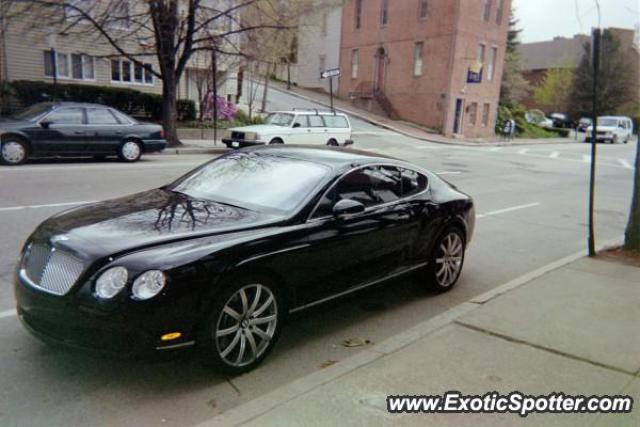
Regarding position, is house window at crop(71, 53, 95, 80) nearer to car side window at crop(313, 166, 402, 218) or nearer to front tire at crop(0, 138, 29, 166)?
front tire at crop(0, 138, 29, 166)

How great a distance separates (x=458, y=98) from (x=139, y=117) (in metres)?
22.2

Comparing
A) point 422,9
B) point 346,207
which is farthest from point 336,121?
point 422,9

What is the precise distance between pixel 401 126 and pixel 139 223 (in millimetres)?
34930

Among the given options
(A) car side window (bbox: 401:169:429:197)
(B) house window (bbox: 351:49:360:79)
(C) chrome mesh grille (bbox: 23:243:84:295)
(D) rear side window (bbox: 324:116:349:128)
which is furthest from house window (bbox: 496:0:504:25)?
(C) chrome mesh grille (bbox: 23:243:84:295)

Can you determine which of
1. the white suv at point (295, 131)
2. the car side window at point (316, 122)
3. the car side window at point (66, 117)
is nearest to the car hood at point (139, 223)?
the car side window at point (66, 117)

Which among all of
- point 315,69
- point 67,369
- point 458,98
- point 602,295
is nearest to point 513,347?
point 602,295

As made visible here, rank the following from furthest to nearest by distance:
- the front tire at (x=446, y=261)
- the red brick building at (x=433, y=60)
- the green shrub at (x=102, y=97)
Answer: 1. the red brick building at (x=433, y=60)
2. the green shrub at (x=102, y=97)
3. the front tire at (x=446, y=261)

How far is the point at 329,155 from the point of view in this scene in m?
4.92

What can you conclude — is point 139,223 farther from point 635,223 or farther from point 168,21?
point 168,21

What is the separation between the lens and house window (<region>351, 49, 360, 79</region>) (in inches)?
1726

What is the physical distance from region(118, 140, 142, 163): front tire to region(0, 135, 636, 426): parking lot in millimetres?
647

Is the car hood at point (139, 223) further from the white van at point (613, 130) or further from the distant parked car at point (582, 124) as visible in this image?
the distant parked car at point (582, 124)

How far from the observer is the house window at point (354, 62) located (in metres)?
43.8

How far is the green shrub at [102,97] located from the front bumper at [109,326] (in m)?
20.3
